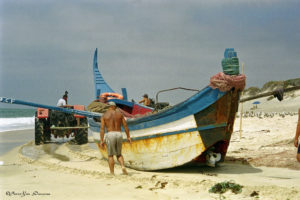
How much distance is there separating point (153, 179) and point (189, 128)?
112cm

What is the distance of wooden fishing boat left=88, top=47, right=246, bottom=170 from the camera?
6.57 meters

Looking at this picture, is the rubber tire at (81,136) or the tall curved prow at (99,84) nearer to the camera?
the rubber tire at (81,136)

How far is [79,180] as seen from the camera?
6.23 meters

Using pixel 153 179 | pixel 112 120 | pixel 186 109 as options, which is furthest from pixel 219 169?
pixel 112 120

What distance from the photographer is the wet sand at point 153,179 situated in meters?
5.09

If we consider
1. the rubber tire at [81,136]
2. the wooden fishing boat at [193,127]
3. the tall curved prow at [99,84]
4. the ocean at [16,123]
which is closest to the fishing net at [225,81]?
the wooden fishing boat at [193,127]

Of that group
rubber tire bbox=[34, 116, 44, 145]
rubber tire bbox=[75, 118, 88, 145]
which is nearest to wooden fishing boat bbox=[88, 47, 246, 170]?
rubber tire bbox=[75, 118, 88, 145]

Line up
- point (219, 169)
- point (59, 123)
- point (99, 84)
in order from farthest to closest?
point (99, 84) < point (59, 123) < point (219, 169)

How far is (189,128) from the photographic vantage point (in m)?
6.68

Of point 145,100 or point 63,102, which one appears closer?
point 145,100

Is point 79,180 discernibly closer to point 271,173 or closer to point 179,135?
point 179,135

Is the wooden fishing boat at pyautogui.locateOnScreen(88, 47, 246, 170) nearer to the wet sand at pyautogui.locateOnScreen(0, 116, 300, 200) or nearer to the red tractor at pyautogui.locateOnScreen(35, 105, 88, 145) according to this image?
the wet sand at pyautogui.locateOnScreen(0, 116, 300, 200)

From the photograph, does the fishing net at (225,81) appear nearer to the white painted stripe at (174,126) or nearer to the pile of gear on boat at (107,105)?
the white painted stripe at (174,126)

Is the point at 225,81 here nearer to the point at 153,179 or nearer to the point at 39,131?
the point at 153,179
